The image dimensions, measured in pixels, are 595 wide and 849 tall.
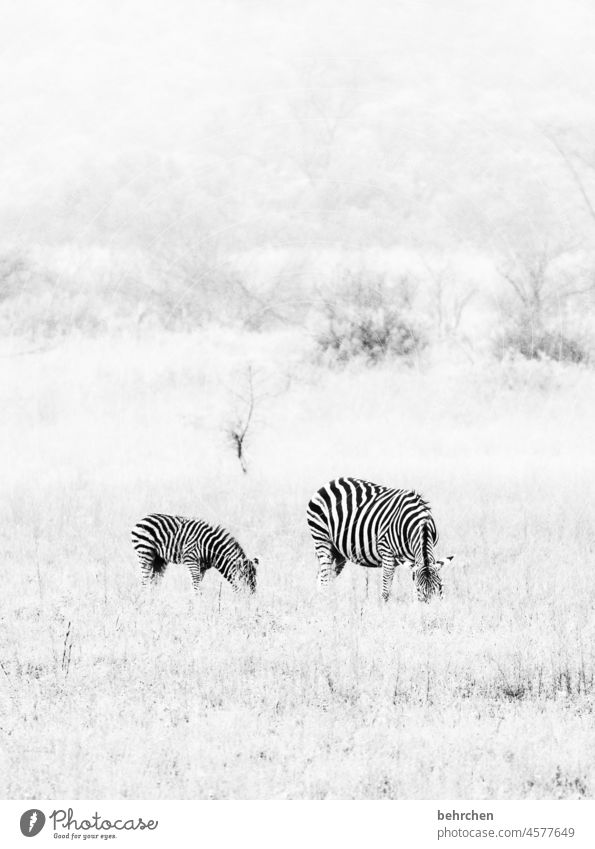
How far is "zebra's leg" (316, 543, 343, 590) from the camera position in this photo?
40.0ft

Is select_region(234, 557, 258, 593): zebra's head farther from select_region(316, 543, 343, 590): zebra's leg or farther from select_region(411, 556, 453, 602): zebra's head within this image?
select_region(411, 556, 453, 602): zebra's head

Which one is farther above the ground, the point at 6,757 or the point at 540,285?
the point at 6,757

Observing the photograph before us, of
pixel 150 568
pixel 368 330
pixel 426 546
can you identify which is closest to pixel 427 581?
pixel 426 546

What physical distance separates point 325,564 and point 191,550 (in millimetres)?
1706

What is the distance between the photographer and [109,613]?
36.6ft

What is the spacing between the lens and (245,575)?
38.7ft

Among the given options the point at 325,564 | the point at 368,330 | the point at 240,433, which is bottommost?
the point at 368,330

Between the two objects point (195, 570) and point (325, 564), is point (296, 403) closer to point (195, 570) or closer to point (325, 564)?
point (325, 564)

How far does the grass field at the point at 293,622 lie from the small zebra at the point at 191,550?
0.29m

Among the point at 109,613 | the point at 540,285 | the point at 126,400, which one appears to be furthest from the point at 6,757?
the point at 540,285

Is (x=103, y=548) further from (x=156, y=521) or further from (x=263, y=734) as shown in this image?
(x=263, y=734)

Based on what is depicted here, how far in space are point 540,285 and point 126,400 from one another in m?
16.7

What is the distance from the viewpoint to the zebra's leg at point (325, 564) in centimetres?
1218

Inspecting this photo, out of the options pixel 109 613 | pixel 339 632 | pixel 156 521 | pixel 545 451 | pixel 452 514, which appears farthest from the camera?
pixel 545 451
